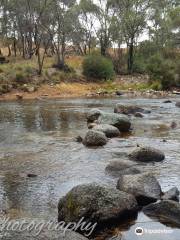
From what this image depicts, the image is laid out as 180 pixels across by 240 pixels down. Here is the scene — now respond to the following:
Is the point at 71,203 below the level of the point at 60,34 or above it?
below

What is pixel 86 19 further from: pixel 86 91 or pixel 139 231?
pixel 139 231

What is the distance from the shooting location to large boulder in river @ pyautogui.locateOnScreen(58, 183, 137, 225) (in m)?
8.91

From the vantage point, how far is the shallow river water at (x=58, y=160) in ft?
32.5

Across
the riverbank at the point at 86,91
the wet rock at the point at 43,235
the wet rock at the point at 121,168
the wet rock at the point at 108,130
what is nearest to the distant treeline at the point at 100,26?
the riverbank at the point at 86,91

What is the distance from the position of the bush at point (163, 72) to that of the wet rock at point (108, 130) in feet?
96.5

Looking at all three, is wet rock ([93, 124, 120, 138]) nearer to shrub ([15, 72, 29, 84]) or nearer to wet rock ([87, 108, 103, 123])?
wet rock ([87, 108, 103, 123])

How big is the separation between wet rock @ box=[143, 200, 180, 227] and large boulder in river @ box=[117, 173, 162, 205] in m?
0.53

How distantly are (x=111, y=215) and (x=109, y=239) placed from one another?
0.75 meters

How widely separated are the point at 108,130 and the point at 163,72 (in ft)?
99.1

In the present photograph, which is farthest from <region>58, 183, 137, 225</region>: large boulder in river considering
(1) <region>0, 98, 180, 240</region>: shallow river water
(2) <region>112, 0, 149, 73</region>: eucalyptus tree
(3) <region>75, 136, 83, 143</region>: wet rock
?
(2) <region>112, 0, 149, 73</region>: eucalyptus tree

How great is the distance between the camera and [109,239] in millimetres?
8297

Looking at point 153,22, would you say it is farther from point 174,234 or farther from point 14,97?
point 174,234

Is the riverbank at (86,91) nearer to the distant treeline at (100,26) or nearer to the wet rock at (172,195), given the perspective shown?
the distant treeline at (100,26)

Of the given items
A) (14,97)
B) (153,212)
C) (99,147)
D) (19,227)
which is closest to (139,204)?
(153,212)
